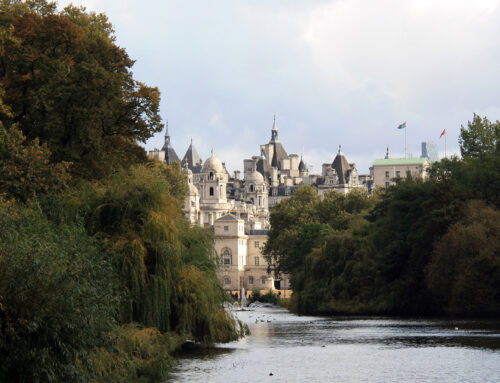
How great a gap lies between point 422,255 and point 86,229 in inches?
1499

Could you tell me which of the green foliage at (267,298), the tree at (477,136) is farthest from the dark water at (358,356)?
the green foliage at (267,298)

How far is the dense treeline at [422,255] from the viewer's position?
57.6m

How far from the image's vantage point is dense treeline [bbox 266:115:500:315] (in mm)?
57625

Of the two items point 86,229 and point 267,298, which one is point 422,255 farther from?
point 267,298

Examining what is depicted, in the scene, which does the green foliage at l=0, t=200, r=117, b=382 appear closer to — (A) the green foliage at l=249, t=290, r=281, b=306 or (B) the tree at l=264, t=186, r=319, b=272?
(A) the green foliage at l=249, t=290, r=281, b=306

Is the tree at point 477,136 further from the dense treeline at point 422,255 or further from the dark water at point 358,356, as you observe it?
the dark water at point 358,356

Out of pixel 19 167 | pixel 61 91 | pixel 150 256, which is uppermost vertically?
pixel 61 91

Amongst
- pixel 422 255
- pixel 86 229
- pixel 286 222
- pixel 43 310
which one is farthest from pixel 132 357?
pixel 286 222

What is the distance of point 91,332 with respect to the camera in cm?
2161

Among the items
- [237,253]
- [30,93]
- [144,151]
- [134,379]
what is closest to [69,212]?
[134,379]

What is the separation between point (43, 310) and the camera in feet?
65.6

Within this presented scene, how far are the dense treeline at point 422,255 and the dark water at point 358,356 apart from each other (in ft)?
14.6

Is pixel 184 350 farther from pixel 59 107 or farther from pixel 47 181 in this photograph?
pixel 59 107

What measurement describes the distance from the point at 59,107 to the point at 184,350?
1078cm
